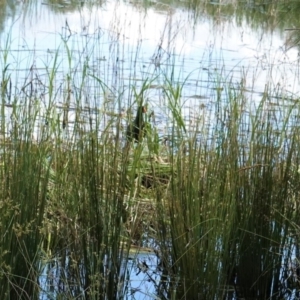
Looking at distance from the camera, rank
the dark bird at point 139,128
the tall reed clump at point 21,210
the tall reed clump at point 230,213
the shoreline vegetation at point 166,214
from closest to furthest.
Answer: the tall reed clump at point 21,210
the shoreline vegetation at point 166,214
the tall reed clump at point 230,213
the dark bird at point 139,128

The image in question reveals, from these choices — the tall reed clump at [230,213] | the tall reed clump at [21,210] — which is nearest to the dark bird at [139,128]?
the tall reed clump at [230,213]

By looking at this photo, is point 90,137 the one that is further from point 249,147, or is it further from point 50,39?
point 50,39

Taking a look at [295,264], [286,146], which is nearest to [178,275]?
[295,264]

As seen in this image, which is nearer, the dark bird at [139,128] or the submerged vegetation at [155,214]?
the submerged vegetation at [155,214]

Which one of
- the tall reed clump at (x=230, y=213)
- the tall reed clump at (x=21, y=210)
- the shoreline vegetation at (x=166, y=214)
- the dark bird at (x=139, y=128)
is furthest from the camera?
the dark bird at (x=139, y=128)

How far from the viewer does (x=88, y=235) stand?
2.70m

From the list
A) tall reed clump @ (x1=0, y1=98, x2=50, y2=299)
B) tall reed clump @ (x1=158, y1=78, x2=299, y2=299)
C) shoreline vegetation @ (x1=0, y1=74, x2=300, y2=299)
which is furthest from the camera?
tall reed clump @ (x1=158, y1=78, x2=299, y2=299)

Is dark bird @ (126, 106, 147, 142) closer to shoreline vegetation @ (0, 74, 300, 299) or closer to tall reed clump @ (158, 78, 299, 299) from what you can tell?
shoreline vegetation @ (0, 74, 300, 299)

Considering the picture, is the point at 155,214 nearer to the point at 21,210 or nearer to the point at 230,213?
the point at 230,213

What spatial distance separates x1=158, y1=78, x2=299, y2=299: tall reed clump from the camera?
8.80ft

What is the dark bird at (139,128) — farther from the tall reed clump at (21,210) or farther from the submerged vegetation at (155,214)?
the tall reed clump at (21,210)

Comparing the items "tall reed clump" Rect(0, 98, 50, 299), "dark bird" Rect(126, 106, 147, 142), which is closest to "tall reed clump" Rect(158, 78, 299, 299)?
"dark bird" Rect(126, 106, 147, 142)

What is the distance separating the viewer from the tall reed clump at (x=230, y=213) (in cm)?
268

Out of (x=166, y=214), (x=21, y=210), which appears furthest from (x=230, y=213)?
(x=21, y=210)
